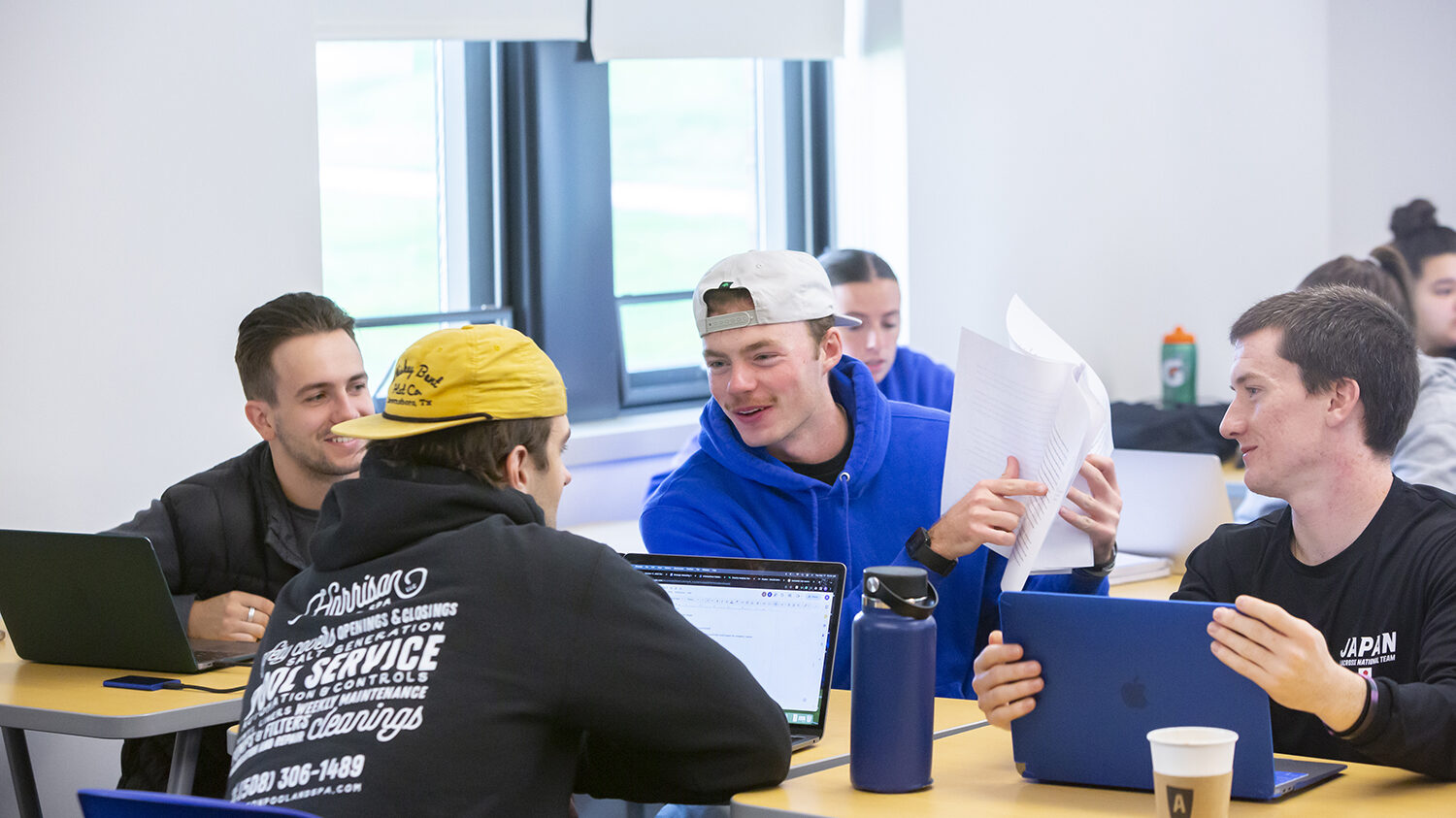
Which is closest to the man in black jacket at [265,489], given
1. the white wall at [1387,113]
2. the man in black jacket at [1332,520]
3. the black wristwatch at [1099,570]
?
the black wristwatch at [1099,570]

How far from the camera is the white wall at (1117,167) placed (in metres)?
4.75

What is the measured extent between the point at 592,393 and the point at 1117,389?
2.10 meters

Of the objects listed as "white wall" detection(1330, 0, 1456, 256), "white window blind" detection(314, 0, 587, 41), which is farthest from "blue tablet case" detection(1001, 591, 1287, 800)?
"white wall" detection(1330, 0, 1456, 256)

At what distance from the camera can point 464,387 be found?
1729 mm

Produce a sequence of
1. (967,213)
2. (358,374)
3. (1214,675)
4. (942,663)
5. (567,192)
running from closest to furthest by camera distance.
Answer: (1214,675)
(942,663)
(358,374)
(567,192)
(967,213)

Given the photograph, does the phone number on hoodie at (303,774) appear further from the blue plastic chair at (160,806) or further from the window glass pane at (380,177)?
the window glass pane at (380,177)

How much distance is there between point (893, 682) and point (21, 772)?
174 cm

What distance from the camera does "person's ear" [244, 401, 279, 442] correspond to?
272 centimetres

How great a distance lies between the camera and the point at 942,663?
247 cm

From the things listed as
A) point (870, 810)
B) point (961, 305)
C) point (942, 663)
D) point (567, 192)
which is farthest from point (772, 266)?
point (961, 305)

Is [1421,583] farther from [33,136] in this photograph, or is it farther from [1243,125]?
[1243,125]

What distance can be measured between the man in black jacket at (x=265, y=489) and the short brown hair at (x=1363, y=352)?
1606 millimetres

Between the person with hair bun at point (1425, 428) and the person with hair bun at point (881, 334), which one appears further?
the person with hair bun at point (881, 334)

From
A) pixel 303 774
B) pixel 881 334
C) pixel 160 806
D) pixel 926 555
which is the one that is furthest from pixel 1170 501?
pixel 160 806
